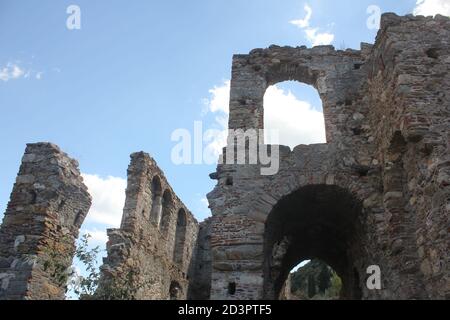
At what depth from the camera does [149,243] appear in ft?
39.4

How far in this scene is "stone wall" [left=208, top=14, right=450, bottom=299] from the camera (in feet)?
19.7

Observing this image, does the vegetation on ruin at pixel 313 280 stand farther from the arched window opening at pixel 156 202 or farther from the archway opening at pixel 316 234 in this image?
the archway opening at pixel 316 234

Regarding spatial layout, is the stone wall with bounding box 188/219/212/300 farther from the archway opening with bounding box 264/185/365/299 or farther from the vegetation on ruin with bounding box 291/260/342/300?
the vegetation on ruin with bounding box 291/260/342/300

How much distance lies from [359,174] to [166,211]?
797 cm

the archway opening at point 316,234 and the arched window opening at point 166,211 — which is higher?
the arched window opening at point 166,211

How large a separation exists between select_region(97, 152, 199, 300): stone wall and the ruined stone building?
0.32 metres

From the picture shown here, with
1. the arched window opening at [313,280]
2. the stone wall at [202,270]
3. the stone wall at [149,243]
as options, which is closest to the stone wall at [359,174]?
the stone wall at [149,243]

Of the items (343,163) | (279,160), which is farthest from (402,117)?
(279,160)

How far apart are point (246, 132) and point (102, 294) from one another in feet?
13.0

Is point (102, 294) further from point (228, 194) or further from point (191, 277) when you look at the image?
point (191, 277)

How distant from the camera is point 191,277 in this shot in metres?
15.5

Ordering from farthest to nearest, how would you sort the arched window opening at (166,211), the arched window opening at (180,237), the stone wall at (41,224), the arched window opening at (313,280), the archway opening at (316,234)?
the arched window opening at (313,280)
the arched window opening at (180,237)
the arched window opening at (166,211)
the archway opening at (316,234)
the stone wall at (41,224)

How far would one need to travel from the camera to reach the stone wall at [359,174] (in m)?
6.00

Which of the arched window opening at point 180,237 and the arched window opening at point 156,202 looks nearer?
the arched window opening at point 156,202
